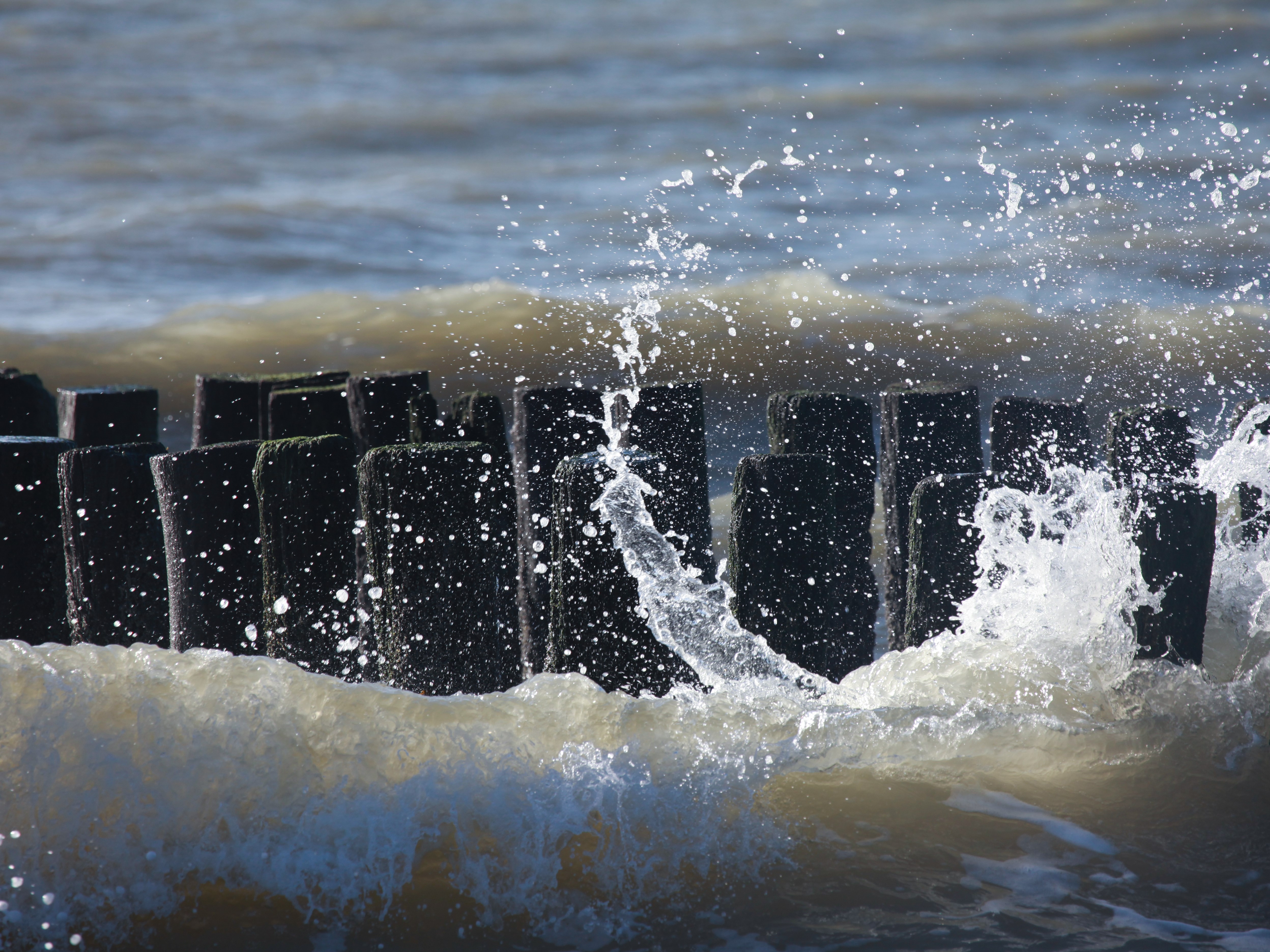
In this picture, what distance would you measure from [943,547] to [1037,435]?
626 millimetres

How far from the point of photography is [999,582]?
127 inches

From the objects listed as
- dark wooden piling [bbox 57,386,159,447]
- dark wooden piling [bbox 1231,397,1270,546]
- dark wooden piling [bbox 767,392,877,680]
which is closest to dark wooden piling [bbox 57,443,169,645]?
dark wooden piling [bbox 57,386,159,447]

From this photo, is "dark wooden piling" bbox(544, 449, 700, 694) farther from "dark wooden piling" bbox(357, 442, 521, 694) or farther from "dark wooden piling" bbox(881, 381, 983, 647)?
"dark wooden piling" bbox(881, 381, 983, 647)

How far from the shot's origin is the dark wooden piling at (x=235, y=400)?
443 cm

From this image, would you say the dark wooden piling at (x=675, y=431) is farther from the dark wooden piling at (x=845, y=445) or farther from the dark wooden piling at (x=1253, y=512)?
the dark wooden piling at (x=1253, y=512)

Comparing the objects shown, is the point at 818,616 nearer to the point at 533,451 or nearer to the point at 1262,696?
the point at 533,451

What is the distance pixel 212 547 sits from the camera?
3180 millimetres

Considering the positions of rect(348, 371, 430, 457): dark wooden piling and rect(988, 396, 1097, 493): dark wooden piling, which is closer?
rect(988, 396, 1097, 493): dark wooden piling

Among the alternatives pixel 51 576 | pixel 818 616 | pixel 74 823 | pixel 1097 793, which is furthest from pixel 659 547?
pixel 51 576

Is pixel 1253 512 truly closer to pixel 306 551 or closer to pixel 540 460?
pixel 540 460

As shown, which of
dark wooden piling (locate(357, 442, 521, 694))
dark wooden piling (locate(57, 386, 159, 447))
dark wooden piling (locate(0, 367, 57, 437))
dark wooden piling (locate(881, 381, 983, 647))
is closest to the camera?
dark wooden piling (locate(357, 442, 521, 694))

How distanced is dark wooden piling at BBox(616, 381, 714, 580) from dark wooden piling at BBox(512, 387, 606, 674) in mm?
166

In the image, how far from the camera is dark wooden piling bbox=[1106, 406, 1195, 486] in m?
3.65

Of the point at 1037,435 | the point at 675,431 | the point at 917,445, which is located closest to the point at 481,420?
the point at 675,431
